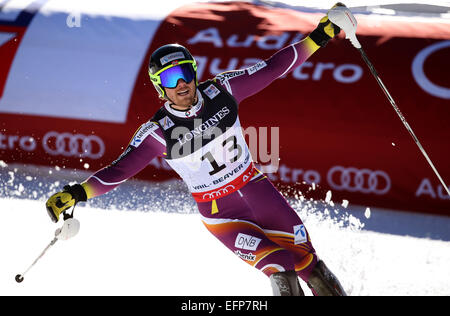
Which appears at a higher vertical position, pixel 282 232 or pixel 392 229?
pixel 282 232

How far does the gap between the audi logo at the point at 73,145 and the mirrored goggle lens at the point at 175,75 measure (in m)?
3.91

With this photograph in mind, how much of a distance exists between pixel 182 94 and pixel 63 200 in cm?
99

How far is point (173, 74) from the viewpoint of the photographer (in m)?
4.63

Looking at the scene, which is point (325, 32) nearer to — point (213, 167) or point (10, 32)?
point (213, 167)

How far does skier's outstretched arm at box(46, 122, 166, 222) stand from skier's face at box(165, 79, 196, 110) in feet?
0.66

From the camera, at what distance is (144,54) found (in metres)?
8.41

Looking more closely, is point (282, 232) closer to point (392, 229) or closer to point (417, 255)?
point (417, 255)

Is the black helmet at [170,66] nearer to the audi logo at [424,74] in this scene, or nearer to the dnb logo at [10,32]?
the audi logo at [424,74]

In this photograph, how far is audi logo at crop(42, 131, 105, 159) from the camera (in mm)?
8445

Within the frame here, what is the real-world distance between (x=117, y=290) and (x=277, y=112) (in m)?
3.05

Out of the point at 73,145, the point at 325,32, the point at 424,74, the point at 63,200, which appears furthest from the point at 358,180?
the point at 63,200

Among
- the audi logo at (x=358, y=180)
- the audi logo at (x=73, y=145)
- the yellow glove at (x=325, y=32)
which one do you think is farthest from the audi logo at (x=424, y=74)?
the audi logo at (x=73, y=145)
